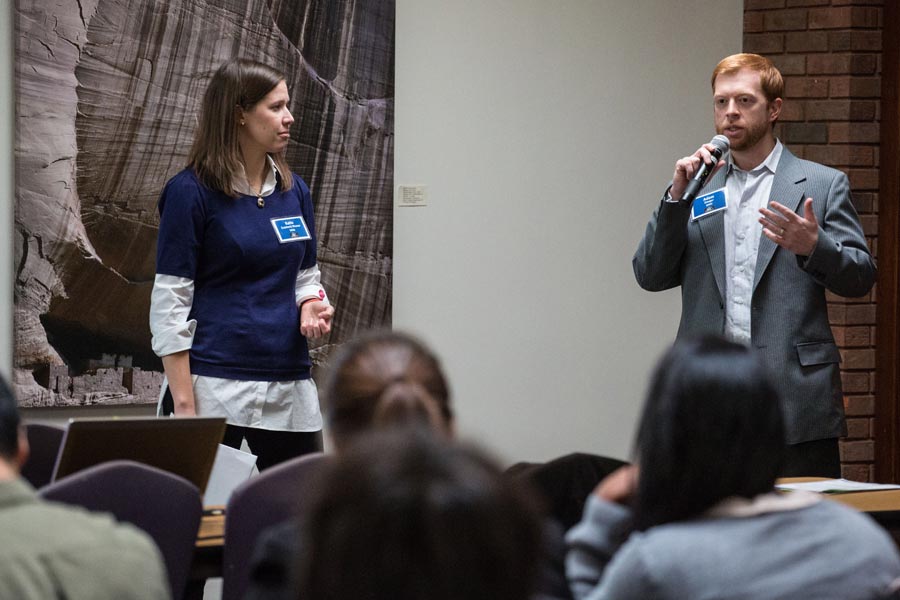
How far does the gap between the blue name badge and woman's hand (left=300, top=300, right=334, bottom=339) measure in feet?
0.61

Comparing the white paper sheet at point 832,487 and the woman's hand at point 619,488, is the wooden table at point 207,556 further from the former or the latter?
the white paper sheet at point 832,487

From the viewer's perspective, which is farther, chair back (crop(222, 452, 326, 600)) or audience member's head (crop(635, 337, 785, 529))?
chair back (crop(222, 452, 326, 600))

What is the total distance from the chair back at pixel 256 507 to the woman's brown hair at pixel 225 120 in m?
1.29

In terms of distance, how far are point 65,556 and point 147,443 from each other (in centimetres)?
82

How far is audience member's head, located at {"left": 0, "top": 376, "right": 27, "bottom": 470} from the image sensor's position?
4.81 ft

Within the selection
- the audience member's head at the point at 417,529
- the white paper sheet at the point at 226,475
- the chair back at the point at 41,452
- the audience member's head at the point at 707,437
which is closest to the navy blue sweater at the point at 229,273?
the white paper sheet at the point at 226,475

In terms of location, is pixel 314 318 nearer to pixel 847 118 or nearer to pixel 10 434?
pixel 10 434

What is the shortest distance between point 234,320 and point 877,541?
1.97 meters

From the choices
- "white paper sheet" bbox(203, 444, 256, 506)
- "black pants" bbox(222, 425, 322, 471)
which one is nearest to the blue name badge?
"black pants" bbox(222, 425, 322, 471)

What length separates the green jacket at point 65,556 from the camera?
4.33ft

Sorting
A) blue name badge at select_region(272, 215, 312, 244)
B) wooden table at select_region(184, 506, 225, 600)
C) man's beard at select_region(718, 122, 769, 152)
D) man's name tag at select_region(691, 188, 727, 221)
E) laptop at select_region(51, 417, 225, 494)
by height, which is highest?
man's beard at select_region(718, 122, 769, 152)

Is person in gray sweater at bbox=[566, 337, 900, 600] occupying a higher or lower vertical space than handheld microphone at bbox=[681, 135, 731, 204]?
lower

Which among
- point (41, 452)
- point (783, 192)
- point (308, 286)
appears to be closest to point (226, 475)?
point (41, 452)

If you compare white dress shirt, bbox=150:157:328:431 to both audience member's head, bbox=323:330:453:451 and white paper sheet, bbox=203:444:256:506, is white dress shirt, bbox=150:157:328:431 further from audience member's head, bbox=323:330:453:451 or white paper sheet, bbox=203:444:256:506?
audience member's head, bbox=323:330:453:451
